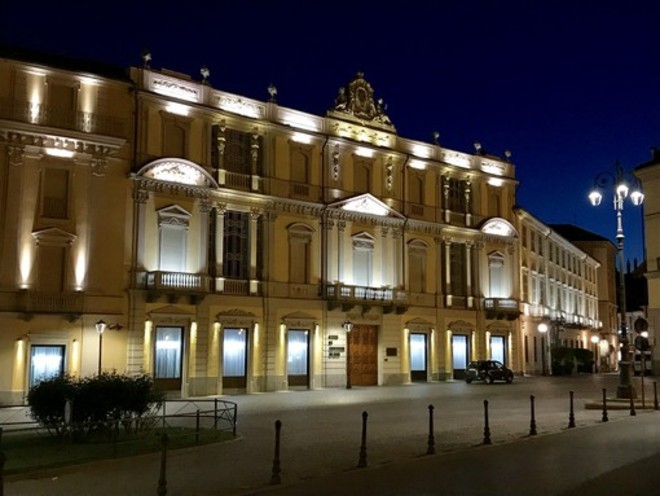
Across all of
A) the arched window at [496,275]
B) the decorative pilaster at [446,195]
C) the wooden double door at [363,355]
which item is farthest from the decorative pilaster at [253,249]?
the arched window at [496,275]

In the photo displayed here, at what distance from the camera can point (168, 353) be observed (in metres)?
36.4

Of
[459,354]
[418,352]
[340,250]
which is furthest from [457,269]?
[340,250]

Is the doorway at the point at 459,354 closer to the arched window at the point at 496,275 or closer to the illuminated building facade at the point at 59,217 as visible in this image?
the arched window at the point at 496,275

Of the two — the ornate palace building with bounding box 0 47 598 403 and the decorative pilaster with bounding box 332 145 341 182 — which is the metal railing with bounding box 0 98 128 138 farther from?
Result: the decorative pilaster with bounding box 332 145 341 182

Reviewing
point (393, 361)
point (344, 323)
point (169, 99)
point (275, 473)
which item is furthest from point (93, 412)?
point (393, 361)

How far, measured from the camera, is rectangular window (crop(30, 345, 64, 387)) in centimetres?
3244

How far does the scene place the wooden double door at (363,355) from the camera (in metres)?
44.1

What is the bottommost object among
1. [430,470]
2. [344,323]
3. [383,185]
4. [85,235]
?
[430,470]

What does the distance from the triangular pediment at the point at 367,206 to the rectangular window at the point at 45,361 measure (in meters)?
16.7

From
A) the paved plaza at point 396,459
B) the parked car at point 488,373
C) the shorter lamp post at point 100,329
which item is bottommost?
the paved plaza at point 396,459

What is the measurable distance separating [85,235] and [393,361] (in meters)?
19.9

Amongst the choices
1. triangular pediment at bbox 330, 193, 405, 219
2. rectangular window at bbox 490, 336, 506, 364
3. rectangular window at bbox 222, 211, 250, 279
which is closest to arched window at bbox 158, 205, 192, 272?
rectangular window at bbox 222, 211, 250, 279

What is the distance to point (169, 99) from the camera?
37.1 metres

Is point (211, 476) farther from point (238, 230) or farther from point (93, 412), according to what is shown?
point (238, 230)
